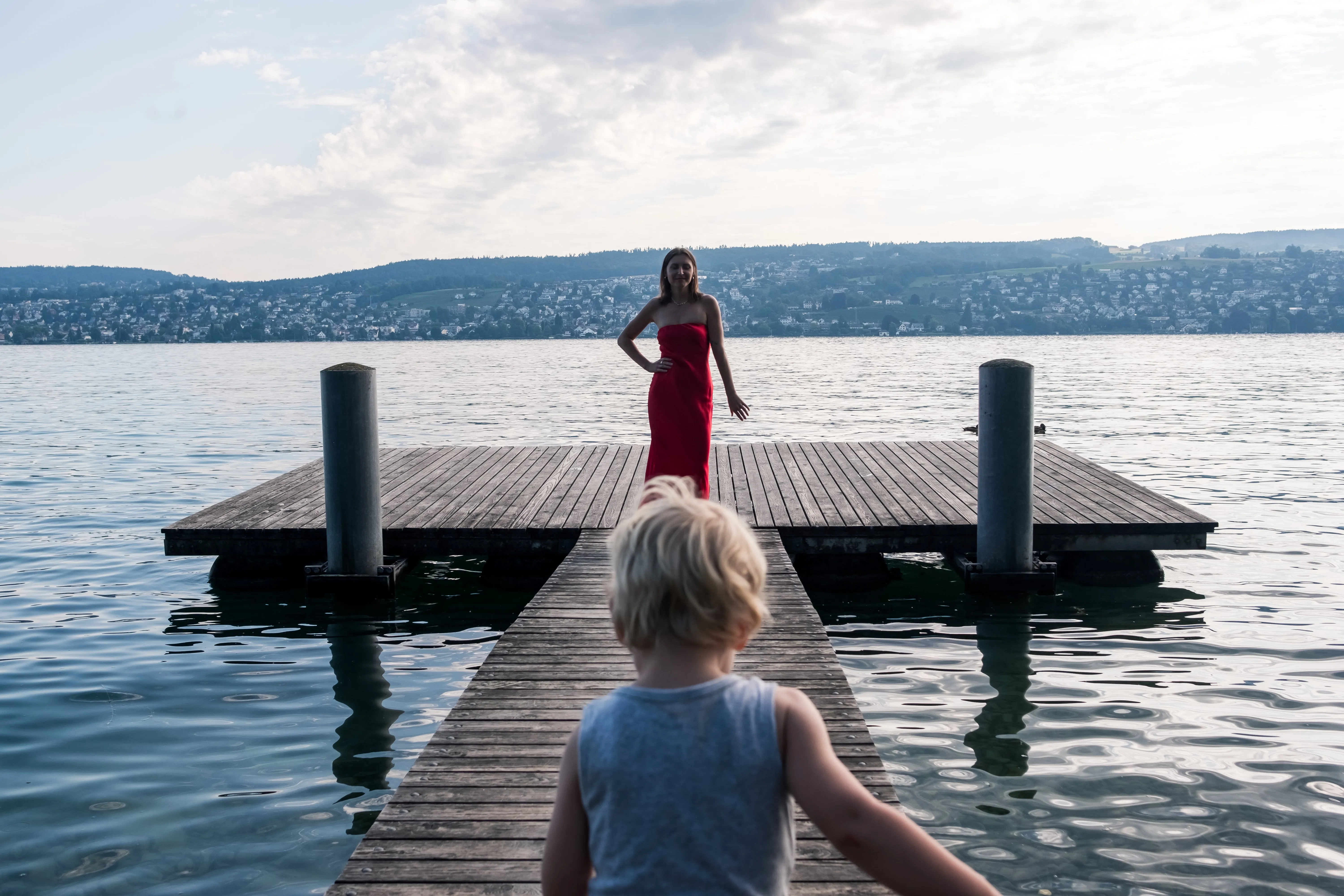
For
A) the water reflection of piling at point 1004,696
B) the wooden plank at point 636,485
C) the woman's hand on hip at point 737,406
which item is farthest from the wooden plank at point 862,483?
the woman's hand on hip at point 737,406

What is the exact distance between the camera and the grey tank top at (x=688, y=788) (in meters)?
1.71

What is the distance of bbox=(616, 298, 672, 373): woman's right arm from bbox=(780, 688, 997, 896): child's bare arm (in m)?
5.93

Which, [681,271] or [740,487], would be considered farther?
[740,487]

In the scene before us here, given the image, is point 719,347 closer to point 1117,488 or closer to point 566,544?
point 566,544

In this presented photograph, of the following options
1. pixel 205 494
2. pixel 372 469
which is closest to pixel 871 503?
pixel 372 469

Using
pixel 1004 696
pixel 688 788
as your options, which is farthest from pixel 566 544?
pixel 688 788

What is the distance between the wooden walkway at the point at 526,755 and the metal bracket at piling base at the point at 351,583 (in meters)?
2.03

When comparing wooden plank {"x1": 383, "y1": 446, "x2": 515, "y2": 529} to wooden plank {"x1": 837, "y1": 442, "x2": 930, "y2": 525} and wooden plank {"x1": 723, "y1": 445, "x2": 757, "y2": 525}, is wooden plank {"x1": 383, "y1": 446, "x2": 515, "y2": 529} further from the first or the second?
wooden plank {"x1": 837, "y1": 442, "x2": 930, "y2": 525}

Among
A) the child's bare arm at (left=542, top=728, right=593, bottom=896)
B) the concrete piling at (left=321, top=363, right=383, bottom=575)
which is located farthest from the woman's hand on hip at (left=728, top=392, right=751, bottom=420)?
the child's bare arm at (left=542, top=728, right=593, bottom=896)

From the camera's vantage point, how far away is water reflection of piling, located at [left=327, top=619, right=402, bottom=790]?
5805mm

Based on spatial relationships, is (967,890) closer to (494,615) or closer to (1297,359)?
(494,615)

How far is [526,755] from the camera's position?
14.2 ft

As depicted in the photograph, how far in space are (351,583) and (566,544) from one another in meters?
1.76

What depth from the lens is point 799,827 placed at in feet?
11.8
